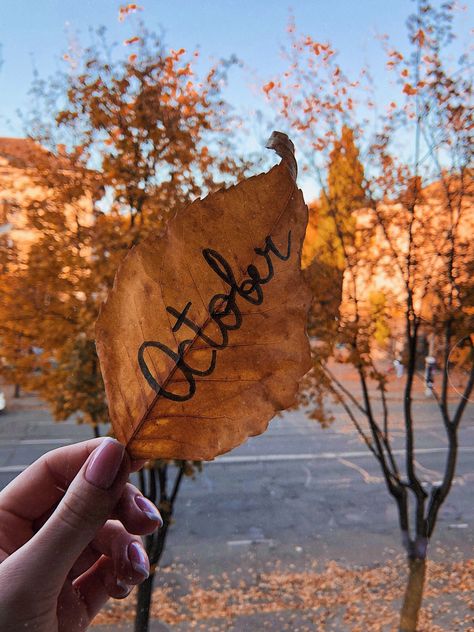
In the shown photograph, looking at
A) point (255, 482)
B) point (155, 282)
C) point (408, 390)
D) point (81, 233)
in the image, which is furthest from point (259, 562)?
point (155, 282)

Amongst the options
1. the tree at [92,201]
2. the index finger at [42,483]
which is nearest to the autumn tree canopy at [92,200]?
the tree at [92,201]

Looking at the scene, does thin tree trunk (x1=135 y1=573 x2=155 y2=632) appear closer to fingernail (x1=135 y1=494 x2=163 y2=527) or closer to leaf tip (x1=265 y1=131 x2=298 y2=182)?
fingernail (x1=135 y1=494 x2=163 y2=527)

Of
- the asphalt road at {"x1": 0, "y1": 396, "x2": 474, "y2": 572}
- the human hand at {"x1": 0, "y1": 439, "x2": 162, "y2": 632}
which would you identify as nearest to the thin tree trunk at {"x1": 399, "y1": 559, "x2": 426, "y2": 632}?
the asphalt road at {"x1": 0, "y1": 396, "x2": 474, "y2": 572}

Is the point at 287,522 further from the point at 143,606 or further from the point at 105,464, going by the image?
the point at 105,464

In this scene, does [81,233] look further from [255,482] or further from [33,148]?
[255,482]

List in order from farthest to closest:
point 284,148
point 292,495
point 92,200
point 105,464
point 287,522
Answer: point 292,495 → point 287,522 → point 92,200 → point 105,464 → point 284,148

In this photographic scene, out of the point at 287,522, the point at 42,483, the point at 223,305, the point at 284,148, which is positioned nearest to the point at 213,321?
the point at 223,305

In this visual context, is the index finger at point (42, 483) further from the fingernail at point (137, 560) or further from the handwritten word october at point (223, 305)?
the handwritten word october at point (223, 305)
